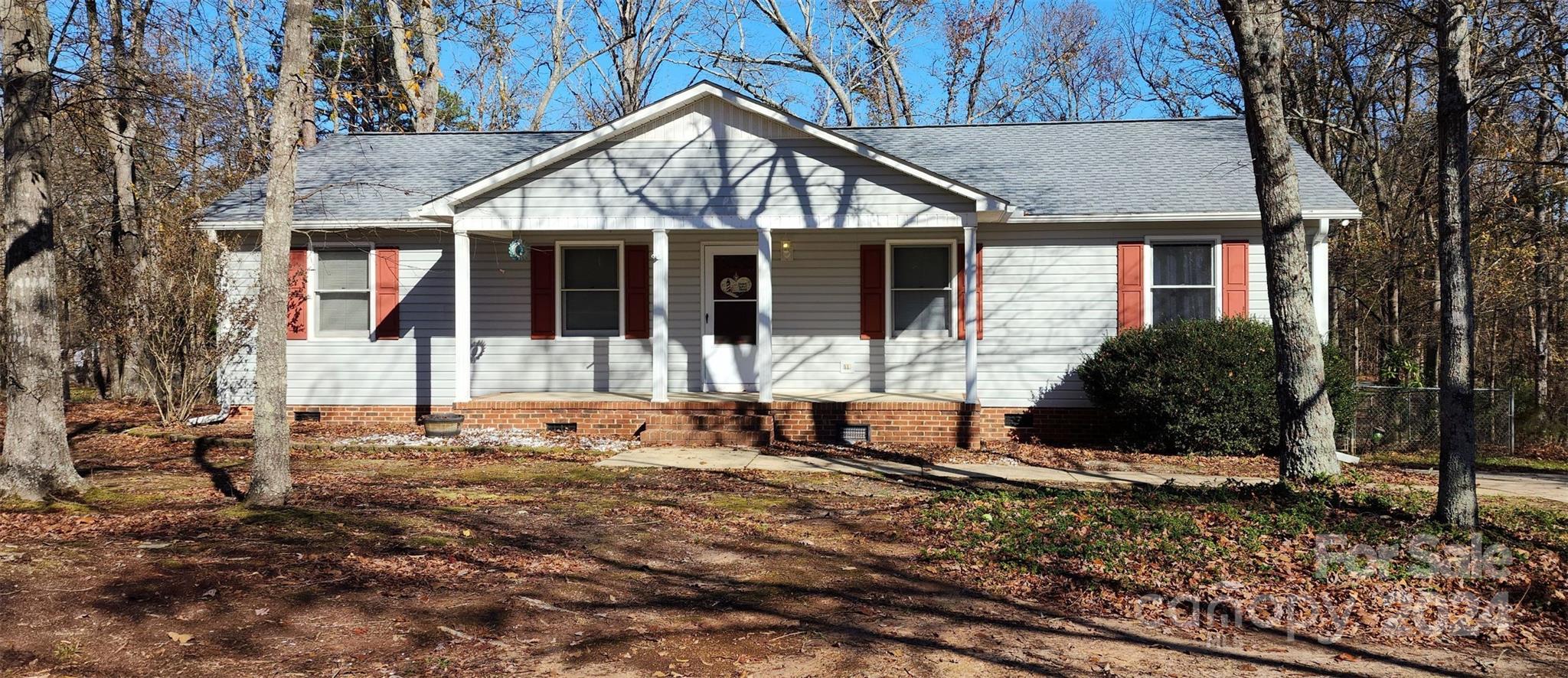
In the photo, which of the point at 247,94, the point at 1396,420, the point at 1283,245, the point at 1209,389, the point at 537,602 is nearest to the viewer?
the point at 537,602

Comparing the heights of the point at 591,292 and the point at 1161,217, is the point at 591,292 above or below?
below

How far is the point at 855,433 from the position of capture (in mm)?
12750

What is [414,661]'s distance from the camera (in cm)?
450

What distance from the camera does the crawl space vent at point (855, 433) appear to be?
12719 millimetres

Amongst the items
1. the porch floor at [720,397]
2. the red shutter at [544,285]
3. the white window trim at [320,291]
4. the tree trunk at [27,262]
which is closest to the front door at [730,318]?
the porch floor at [720,397]

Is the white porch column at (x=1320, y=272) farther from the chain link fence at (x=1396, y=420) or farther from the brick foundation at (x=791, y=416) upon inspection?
the brick foundation at (x=791, y=416)

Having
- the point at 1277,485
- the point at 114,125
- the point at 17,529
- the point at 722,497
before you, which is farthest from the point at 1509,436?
the point at 114,125

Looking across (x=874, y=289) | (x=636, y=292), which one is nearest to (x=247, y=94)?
(x=636, y=292)

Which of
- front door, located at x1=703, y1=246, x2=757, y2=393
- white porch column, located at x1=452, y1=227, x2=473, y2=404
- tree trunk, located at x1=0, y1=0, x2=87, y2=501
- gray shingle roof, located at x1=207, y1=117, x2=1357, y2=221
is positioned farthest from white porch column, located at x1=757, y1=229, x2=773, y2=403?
tree trunk, located at x1=0, y1=0, x2=87, y2=501

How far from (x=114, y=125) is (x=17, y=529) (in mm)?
14274

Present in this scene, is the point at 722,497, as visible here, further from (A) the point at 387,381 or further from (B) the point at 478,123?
(B) the point at 478,123

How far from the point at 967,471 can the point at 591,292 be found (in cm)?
608

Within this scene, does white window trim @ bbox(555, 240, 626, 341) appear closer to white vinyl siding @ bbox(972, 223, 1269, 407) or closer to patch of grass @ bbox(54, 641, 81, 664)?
white vinyl siding @ bbox(972, 223, 1269, 407)

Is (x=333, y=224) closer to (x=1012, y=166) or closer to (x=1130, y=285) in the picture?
(x=1012, y=166)
